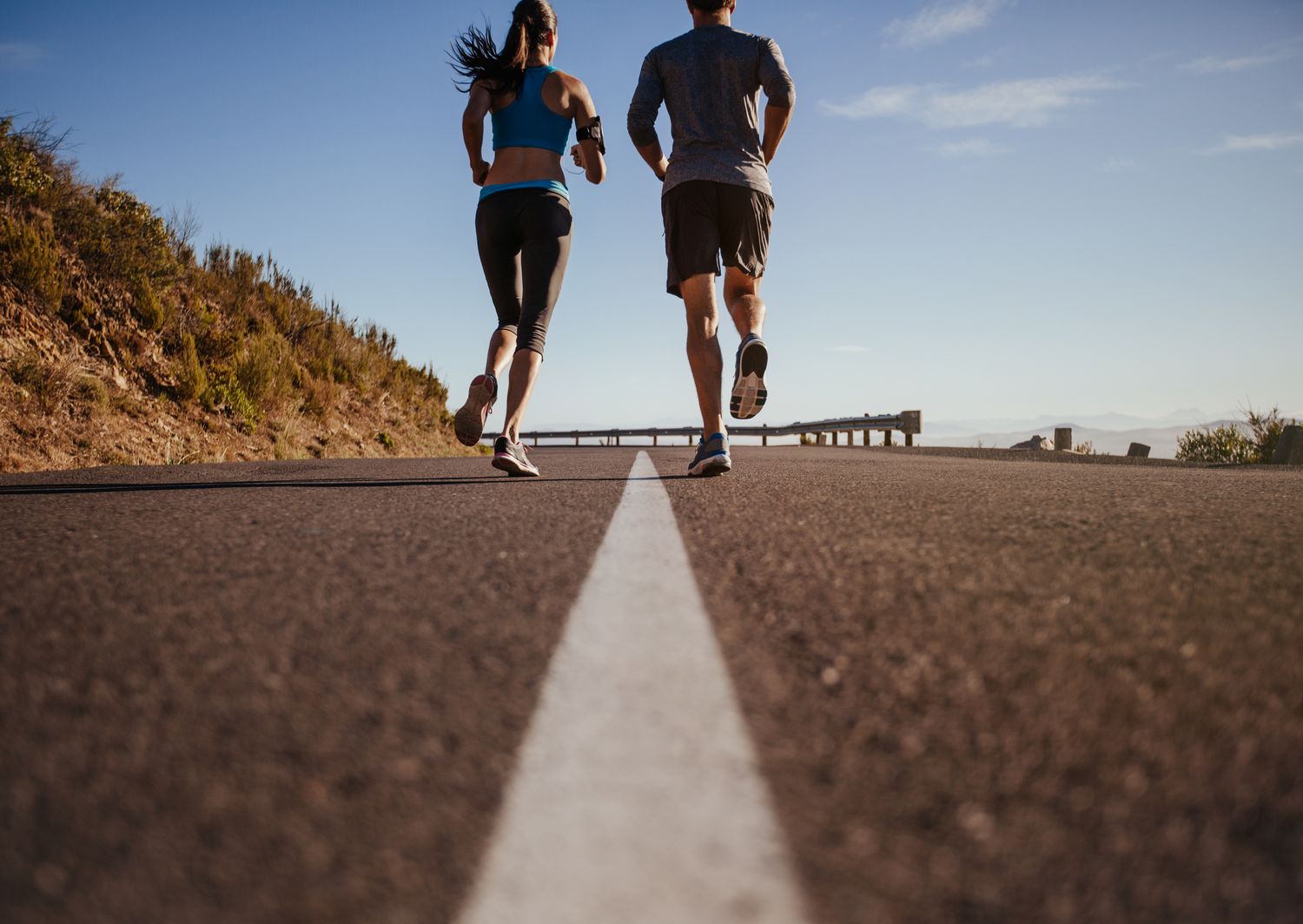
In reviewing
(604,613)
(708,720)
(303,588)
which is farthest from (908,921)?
(303,588)

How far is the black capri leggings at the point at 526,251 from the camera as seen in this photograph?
16.3 ft

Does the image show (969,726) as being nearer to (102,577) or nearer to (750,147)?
(102,577)

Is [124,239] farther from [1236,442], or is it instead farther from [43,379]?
[1236,442]

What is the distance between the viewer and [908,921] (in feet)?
2.20

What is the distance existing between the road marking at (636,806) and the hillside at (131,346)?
20.9 ft

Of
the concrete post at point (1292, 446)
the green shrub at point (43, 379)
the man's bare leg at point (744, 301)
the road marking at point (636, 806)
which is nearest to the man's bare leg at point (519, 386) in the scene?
the man's bare leg at point (744, 301)

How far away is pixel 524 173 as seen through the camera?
504cm

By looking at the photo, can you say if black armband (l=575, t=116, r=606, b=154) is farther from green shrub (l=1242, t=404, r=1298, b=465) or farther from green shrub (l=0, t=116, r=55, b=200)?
green shrub (l=1242, t=404, r=1298, b=465)

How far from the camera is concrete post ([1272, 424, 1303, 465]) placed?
9.48m

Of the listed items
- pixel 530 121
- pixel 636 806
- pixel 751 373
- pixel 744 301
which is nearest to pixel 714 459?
pixel 751 373

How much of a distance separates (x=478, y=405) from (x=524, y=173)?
1.52m

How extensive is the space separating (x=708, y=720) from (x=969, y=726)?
13.2 inches

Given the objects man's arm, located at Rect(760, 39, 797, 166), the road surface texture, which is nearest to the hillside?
the road surface texture

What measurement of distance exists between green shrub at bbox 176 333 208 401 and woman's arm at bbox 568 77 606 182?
5057 millimetres
